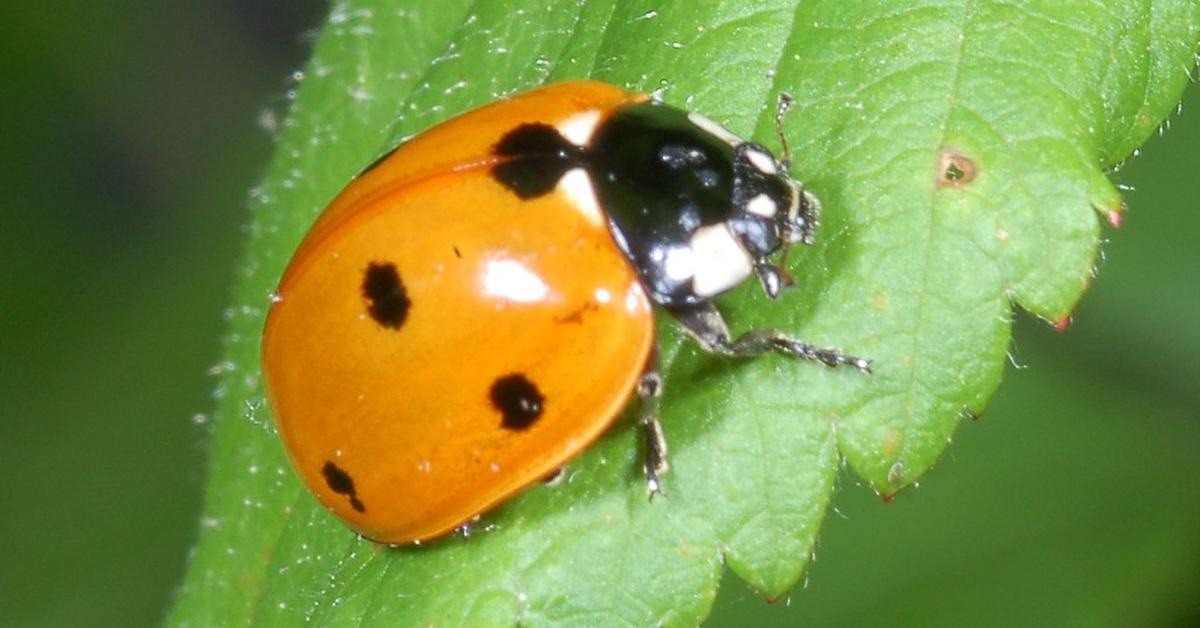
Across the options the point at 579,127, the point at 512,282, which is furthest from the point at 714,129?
the point at 512,282

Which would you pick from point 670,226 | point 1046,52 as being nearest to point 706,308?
point 670,226

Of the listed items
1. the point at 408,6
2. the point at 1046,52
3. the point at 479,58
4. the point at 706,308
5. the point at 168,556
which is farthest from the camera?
the point at 168,556

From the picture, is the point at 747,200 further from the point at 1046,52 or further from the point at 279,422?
the point at 279,422

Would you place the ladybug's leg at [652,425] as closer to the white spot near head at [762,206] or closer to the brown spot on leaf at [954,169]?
the white spot near head at [762,206]

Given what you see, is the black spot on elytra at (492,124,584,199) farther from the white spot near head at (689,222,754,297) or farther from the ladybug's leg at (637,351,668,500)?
the ladybug's leg at (637,351,668,500)

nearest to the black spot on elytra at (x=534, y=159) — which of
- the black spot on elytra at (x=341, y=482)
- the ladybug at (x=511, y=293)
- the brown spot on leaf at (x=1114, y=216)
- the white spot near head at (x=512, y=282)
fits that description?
the ladybug at (x=511, y=293)
